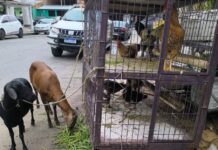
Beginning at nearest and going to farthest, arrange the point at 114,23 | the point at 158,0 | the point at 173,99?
the point at 114,23 → the point at 158,0 → the point at 173,99

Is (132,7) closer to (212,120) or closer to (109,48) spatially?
(109,48)

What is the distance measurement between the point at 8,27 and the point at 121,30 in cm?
1732

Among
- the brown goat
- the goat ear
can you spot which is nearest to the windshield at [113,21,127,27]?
the brown goat

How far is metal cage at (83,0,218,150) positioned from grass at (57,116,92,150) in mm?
369

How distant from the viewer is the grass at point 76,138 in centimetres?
409

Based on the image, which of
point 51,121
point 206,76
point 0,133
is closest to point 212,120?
point 206,76

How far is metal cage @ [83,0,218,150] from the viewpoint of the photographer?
→ 3262 millimetres

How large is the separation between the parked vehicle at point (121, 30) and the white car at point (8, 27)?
53.6ft

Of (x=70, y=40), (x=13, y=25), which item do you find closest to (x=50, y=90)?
(x=70, y=40)

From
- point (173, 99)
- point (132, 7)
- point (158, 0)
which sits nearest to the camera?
point (158, 0)

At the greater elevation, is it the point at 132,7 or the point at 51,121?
the point at 132,7

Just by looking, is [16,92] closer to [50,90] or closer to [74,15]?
[50,90]

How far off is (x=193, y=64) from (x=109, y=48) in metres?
1.31

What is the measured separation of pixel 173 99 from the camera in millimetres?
4391
